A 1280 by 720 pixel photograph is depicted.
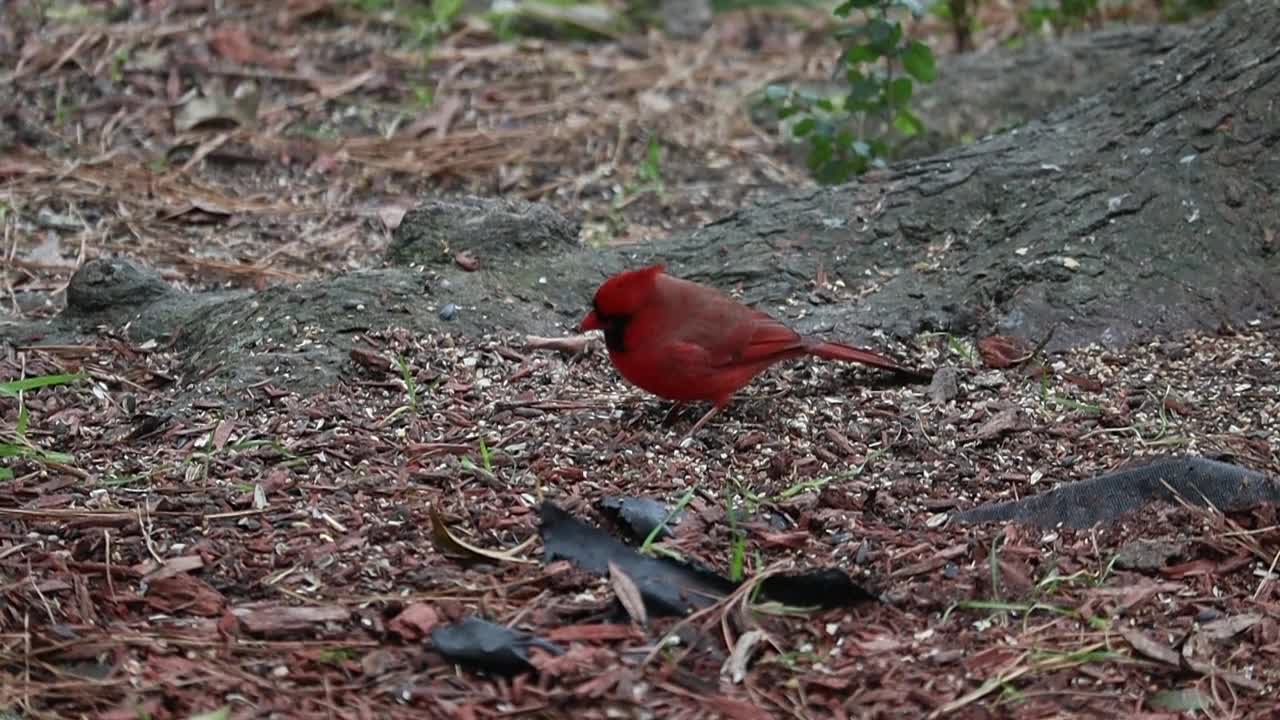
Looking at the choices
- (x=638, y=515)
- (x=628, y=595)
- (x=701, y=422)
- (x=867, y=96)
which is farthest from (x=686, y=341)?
(x=867, y=96)

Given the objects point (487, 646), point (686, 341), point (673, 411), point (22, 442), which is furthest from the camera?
point (673, 411)

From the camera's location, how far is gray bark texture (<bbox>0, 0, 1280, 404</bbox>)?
184 inches

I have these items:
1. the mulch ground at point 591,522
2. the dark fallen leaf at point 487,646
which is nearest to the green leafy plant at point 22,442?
the mulch ground at point 591,522

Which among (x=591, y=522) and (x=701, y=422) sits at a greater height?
(x=591, y=522)

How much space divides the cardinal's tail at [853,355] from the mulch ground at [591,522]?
0.21ft

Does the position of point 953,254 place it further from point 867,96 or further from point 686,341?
point 686,341

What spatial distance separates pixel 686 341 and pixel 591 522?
0.71 metres

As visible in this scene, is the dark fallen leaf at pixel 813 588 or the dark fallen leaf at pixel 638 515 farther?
the dark fallen leaf at pixel 638 515

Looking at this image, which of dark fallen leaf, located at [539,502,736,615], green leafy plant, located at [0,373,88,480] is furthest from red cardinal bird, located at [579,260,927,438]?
green leafy plant, located at [0,373,88,480]

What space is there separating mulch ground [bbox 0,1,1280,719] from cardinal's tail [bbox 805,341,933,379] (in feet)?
0.21

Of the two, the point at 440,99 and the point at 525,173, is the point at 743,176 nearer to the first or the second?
the point at 525,173

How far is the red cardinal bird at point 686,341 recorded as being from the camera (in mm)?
4137

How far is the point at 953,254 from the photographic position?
4973 mm

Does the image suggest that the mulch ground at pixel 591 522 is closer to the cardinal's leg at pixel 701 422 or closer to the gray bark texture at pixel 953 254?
the cardinal's leg at pixel 701 422
